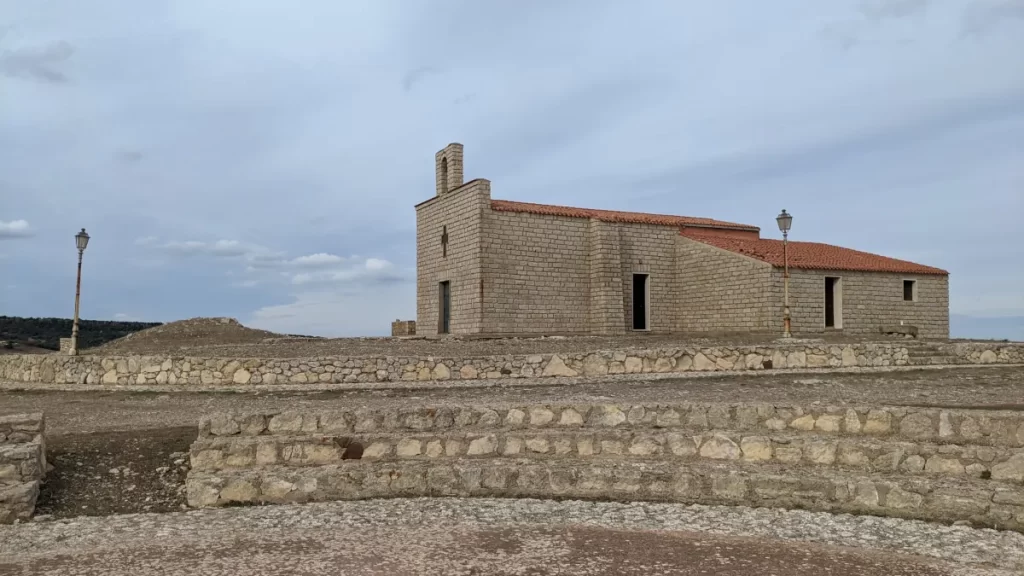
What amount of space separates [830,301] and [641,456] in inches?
758

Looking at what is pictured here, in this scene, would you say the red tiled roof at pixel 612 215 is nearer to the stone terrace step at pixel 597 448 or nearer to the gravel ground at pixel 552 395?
the gravel ground at pixel 552 395

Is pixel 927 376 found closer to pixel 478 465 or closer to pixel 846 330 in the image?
pixel 846 330

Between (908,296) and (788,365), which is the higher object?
(908,296)

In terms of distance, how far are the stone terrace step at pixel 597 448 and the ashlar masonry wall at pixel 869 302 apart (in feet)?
50.0

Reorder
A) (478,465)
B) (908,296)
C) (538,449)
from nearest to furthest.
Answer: (478,465) → (538,449) → (908,296)

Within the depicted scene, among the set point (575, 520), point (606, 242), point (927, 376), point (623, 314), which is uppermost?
point (606, 242)

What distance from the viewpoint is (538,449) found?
27.7ft

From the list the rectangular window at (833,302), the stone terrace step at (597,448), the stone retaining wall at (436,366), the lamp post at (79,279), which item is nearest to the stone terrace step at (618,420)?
the stone terrace step at (597,448)

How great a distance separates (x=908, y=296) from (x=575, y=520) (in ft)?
79.9

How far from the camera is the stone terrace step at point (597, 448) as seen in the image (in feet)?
25.1

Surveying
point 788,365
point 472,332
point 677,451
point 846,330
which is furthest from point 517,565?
point 846,330

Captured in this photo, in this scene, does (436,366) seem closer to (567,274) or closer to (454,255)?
(454,255)

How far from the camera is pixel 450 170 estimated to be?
2583 cm

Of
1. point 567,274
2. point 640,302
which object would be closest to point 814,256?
point 640,302
